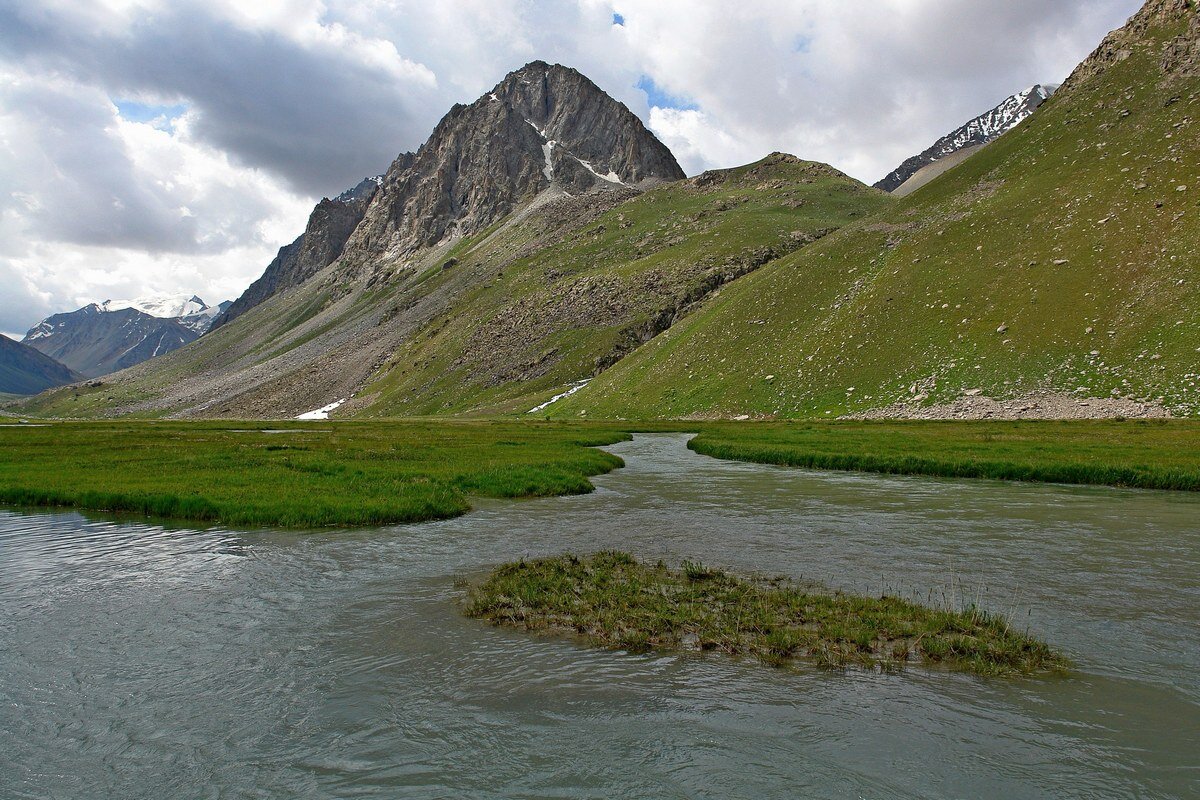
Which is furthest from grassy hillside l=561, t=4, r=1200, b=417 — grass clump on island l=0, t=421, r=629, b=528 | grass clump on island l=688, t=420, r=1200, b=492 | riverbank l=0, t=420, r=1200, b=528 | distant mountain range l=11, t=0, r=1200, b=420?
grass clump on island l=0, t=421, r=629, b=528

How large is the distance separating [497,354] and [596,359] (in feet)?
112

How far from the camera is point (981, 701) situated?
10.1 m

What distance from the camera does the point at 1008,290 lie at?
81.1 meters

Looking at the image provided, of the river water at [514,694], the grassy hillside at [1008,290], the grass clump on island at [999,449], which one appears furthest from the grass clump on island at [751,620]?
the grassy hillside at [1008,290]

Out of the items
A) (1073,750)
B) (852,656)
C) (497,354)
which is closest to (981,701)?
(1073,750)

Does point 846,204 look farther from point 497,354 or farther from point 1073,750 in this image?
point 1073,750

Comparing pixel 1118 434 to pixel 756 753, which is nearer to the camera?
pixel 756 753

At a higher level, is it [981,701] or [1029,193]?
[1029,193]

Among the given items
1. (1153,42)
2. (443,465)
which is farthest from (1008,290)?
(443,465)

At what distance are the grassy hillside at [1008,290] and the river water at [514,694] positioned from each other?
200 feet

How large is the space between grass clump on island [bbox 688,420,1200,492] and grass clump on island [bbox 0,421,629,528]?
16.7 metres

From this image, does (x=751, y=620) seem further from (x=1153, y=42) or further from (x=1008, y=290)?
(x=1153, y=42)

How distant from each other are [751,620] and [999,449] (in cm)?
4169

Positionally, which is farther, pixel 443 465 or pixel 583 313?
pixel 583 313
